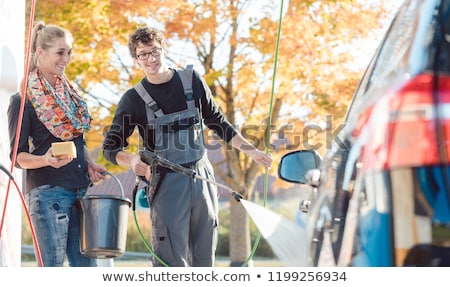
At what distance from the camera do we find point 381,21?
26.6 ft

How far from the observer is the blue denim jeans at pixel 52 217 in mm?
3369

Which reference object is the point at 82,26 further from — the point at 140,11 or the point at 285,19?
the point at 285,19

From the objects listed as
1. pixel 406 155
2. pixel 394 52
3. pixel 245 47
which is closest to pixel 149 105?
pixel 394 52

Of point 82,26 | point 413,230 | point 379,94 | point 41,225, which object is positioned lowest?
point 41,225

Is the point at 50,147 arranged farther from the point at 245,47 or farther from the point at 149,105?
the point at 245,47

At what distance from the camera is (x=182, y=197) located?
3.43m

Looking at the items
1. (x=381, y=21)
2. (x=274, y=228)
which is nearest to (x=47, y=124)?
(x=274, y=228)

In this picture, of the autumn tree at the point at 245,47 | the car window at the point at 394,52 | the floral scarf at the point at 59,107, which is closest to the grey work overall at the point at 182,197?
the floral scarf at the point at 59,107

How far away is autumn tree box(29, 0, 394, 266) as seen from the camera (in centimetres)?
751

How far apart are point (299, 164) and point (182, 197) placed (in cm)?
135

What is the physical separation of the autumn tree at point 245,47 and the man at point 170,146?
398 cm

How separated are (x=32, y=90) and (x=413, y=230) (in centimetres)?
253

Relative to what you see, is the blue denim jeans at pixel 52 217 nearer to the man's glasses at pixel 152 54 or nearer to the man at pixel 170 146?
the man at pixel 170 146
